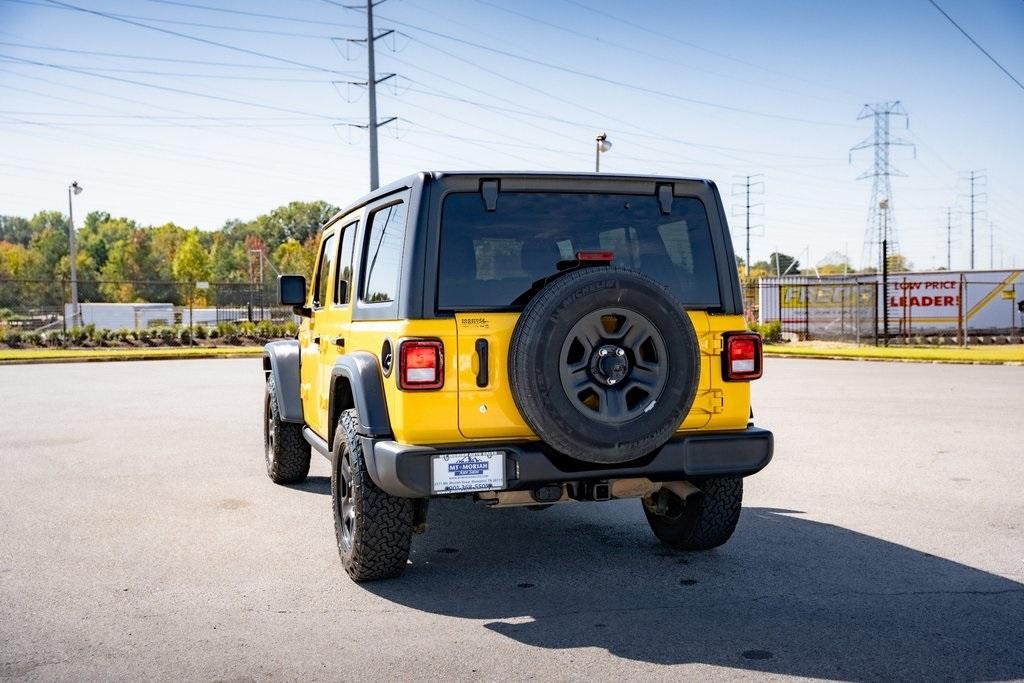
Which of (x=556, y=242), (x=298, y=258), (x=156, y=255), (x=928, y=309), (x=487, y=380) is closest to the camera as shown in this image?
(x=487, y=380)

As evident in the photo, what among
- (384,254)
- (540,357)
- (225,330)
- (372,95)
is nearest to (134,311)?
(225,330)

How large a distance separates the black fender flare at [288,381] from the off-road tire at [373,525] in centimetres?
233

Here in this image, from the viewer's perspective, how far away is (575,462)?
15.0 feet

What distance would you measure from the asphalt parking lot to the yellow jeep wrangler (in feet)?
1.60

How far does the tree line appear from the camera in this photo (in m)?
97.2

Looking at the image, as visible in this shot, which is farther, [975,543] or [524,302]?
[975,543]

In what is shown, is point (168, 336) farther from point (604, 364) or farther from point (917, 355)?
point (604, 364)

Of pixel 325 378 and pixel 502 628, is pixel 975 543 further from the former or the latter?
pixel 325 378

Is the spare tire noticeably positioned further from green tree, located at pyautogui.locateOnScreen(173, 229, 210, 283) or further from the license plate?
green tree, located at pyautogui.locateOnScreen(173, 229, 210, 283)

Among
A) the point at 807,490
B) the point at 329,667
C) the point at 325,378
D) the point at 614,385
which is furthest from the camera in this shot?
the point at 807,490

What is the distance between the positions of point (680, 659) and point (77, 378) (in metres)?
18.4

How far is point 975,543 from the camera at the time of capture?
566 cm

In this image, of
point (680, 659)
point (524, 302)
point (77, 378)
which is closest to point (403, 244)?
point (524, 302)

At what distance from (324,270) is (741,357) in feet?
11.2
